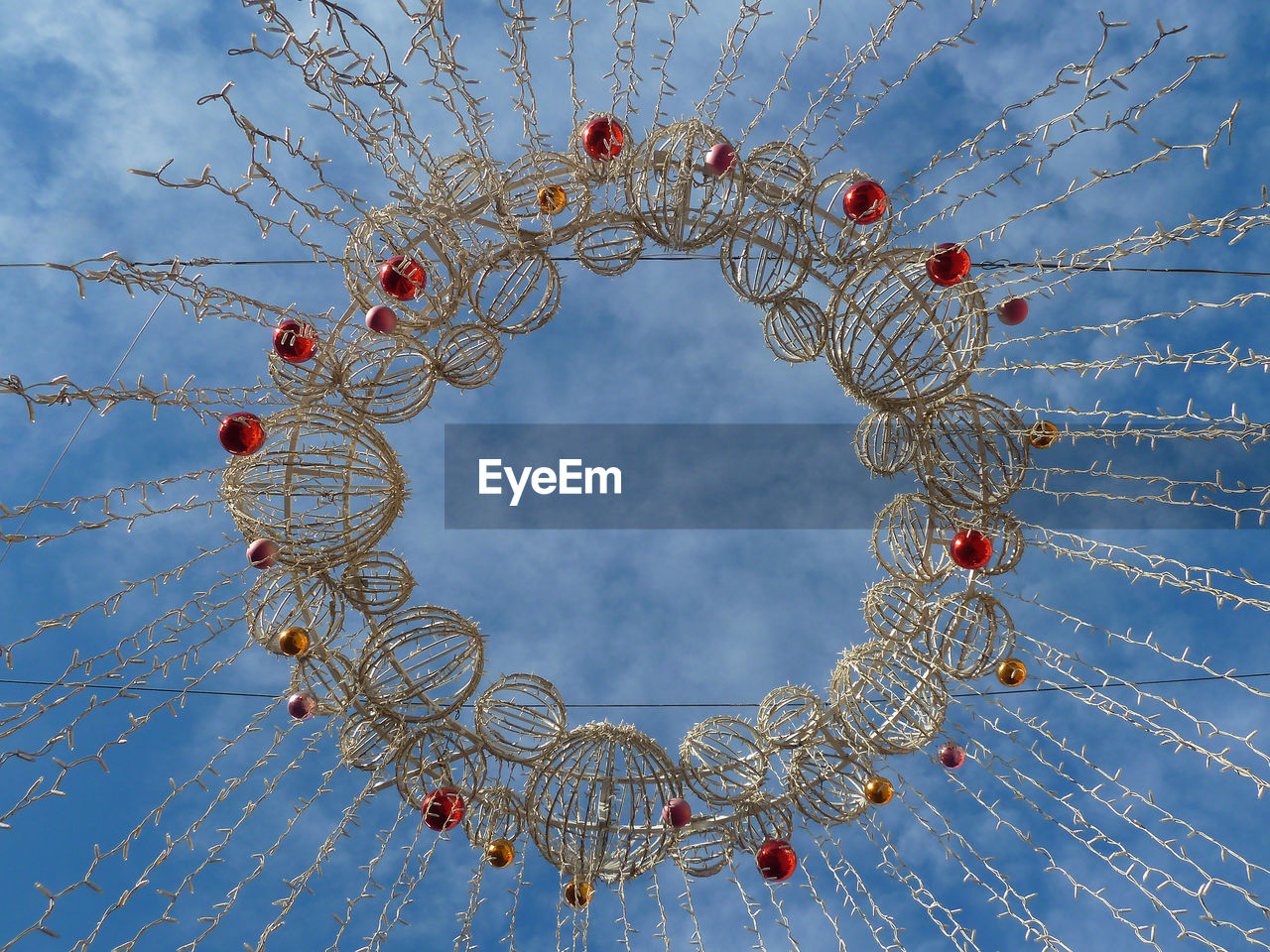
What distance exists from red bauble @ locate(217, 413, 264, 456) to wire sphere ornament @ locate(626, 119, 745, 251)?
4.15ft

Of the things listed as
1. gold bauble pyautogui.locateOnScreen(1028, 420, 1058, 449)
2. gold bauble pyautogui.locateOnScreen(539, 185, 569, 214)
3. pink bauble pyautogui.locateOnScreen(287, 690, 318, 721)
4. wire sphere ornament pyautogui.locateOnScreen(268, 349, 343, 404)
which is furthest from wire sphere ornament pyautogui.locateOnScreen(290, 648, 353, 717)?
gold bauble pyautogui.locateOnScreen(1028, 420, 1058, 449)

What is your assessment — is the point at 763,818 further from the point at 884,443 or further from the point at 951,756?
the point at 884,443

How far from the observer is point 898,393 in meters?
3.03

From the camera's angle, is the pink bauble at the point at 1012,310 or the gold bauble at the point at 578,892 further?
→ the gold bauble at the point at 578,892

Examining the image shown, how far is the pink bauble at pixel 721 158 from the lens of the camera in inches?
107

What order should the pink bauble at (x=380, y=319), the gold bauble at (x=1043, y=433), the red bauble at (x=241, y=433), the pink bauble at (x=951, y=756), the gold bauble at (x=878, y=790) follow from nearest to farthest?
the red bauble at (x=241, y=433) → the pink bauble at (x=380, y=319) → the gold bauble at (x=1043, y=433) → the gold bauble at (x=878, y=790) → the pink bauble at (x=951, y=756)

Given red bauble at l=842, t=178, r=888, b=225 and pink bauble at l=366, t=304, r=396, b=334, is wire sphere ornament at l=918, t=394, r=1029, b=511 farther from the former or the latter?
pink bauble at l=366, t=304, r=396, b=334

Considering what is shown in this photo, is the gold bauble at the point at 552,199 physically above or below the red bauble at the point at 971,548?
above

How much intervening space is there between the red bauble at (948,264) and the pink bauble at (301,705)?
237 cm

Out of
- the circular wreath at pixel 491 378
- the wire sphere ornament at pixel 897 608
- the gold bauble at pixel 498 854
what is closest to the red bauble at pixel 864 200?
the circular wreath at pixel 491 378

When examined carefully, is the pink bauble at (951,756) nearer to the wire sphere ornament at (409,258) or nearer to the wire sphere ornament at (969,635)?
the wire sphere ornament at (969,635)

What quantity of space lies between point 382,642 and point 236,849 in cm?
229

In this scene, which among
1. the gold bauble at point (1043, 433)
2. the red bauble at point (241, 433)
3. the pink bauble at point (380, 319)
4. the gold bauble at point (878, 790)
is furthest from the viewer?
the gold bauble at point (878, 790)

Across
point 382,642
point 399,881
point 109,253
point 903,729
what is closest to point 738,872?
point 903,729
